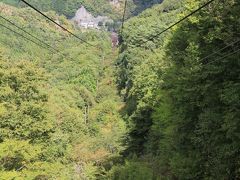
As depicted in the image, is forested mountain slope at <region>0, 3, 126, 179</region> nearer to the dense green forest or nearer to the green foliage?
the dense green forest

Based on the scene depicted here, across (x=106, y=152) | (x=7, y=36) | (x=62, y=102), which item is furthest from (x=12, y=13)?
(x=106, y=152)

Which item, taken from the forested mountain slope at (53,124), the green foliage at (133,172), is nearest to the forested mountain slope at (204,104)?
the green foliage at (133,172)

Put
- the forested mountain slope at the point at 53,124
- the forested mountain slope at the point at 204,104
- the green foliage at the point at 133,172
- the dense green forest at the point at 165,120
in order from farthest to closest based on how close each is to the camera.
A: 1. the forested mountain slope at the point at 53,124
2. the green foliage at the point at 133,172
3. the dense green forest at the point at 165,120
4. the forested mountain slope at the point at 204,104

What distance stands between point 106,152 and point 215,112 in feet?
99.0

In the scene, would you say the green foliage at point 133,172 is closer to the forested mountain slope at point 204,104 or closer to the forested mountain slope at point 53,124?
the forested mountain slope at point 204,104

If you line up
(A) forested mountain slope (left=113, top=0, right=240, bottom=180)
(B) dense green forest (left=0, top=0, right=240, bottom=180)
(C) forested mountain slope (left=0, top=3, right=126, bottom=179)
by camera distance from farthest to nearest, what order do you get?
(C) forested mountain slope (left=0, top=3, right=126, bottom=179), (B) dense green forest (left=0, top=0, right=240, bottom=180), (A) forested mountain slope (left=113, top=0, right=240, bottom=180)

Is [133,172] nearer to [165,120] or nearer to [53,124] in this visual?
[165,120]

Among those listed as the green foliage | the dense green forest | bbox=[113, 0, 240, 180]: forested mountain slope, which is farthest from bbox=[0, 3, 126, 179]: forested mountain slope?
bbox=[113, 0, 240, 180]: forested mountain slope

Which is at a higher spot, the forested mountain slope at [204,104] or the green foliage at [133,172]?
the forested mountain slope at [204,104]

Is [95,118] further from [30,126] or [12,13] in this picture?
[12,13]

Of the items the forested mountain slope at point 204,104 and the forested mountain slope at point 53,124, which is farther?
the forested mountain slope at point 53,124

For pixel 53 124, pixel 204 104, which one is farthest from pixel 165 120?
pixel 204 104

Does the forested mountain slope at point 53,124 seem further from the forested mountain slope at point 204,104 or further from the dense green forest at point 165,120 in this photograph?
the forested mountain slope at point 204,104

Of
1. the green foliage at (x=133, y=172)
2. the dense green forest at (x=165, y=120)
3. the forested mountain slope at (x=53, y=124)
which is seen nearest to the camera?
the dense green forest at (x=165, y=120)
